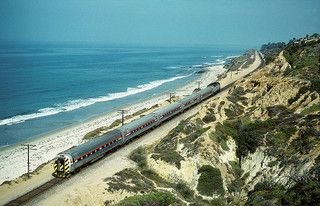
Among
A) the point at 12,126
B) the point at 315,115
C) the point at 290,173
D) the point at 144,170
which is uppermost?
the point at 315,115

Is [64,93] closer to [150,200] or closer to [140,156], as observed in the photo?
[140,156]

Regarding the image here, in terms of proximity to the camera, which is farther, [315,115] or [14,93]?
[14,93]

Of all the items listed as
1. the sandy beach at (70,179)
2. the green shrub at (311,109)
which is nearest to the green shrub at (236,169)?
the green shrub at (311,109)

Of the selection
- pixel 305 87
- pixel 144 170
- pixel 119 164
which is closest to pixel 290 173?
pixel 144 170

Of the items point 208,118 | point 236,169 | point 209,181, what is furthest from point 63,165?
point 208,118

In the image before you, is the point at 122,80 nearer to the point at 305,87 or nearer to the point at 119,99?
the point at 119,99
